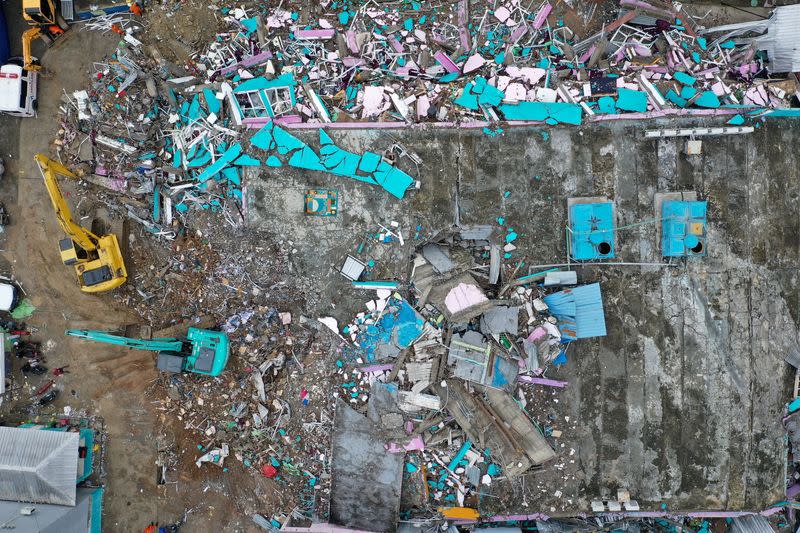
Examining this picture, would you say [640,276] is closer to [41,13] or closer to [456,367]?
[456,367]

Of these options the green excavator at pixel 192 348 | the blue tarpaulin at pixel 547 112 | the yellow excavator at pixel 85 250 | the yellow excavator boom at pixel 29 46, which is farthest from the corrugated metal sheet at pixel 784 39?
the yellow excavator boom at pixel 29 46

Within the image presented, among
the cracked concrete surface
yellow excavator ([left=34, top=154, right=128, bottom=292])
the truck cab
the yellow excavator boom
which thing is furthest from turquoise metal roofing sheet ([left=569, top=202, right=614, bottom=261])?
the yellow excavator boom

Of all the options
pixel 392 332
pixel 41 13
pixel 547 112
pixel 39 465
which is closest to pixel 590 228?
pixel 547 112

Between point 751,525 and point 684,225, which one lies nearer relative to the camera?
point 684,225

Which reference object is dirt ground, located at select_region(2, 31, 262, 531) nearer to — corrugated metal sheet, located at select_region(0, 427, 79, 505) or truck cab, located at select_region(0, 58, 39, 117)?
truck cab, located at select_region(0, 58, 39, 117)

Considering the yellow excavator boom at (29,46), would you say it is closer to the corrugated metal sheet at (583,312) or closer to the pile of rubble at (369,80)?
the pile of rubble at (369,80)

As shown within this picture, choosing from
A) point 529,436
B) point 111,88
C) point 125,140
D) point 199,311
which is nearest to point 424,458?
point 529,436

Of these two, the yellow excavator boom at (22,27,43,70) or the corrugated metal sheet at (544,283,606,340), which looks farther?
the yellow excavator boom at (22,27,43,70)
